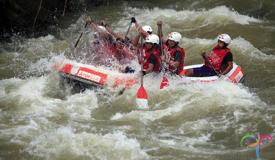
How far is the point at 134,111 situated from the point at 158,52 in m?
1.53

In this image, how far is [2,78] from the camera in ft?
37.1

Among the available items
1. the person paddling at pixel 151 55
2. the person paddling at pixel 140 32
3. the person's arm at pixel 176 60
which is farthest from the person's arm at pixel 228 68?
the person paddling at pixel 140 32

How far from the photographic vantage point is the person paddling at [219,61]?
10.6 meters

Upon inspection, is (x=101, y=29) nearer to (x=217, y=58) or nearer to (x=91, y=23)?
(x=91, y=23)

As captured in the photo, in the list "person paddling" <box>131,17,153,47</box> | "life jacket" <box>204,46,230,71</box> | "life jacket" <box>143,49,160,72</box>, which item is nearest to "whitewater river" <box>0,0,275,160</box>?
"life jacket" <box>143,49,160,72</box>

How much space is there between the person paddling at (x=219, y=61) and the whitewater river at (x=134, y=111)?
1.84 feet

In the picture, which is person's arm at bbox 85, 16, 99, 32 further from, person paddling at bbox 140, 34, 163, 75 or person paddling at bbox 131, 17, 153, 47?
person paddling at bbox 140, 34, 163, 75

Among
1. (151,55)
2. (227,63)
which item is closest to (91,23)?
(151,55)

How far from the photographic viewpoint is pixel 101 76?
Answer: 10.1 metres

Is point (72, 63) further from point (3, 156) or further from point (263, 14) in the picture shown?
point (263, 14)

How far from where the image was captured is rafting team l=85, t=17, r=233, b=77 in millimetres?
10125

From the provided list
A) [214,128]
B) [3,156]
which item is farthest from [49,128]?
[214,128]

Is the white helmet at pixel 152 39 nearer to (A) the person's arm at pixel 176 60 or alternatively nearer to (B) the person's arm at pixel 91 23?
(A) the person's arm at pixel 176 60

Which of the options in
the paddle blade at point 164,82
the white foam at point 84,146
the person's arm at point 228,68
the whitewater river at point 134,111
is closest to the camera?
the white foam at point 84,146
